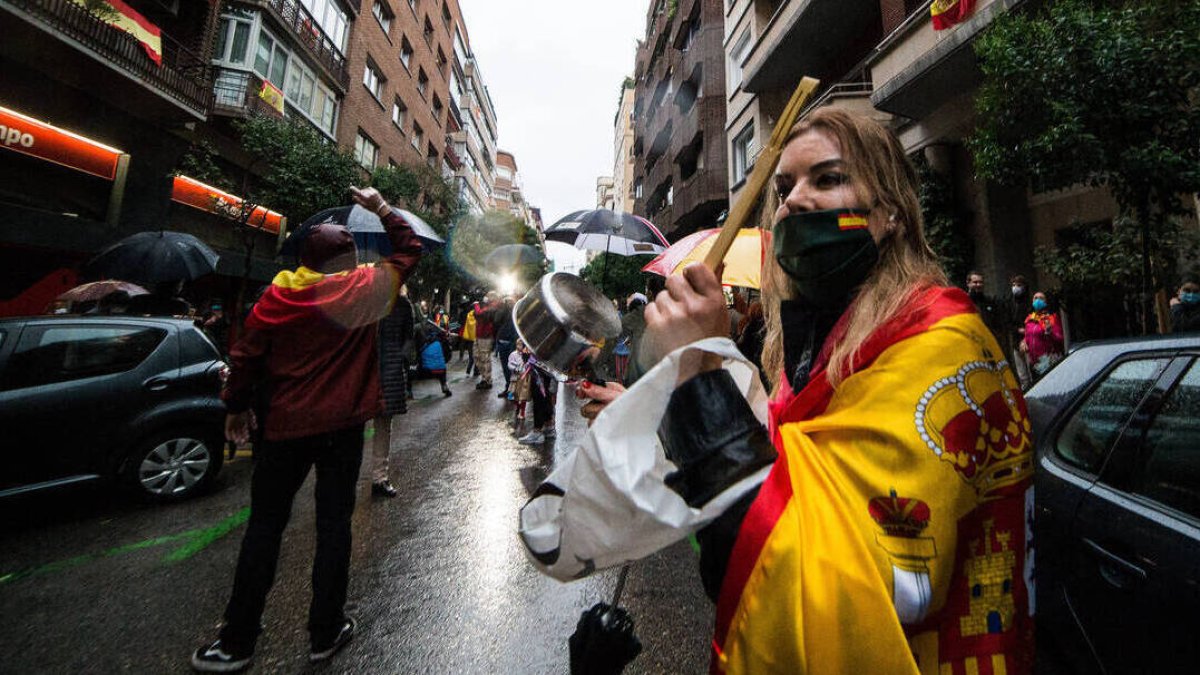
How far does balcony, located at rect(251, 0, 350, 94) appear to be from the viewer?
15.0 metres

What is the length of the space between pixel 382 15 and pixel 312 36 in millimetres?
7905

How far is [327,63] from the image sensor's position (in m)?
17.8

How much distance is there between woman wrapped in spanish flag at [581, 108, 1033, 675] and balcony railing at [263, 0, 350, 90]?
18.7m

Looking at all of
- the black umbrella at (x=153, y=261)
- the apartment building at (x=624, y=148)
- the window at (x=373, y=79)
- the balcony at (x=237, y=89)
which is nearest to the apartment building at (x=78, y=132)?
the balcony at (x=237, y=89)

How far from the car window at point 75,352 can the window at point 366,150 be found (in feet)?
58.7

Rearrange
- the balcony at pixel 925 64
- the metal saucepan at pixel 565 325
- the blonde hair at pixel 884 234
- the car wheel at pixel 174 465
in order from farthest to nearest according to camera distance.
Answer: the balcony at pixel 925 64
the car wheel at pixel 174 465
the metal saucepan at pixel 565 325
the blonde hair at pixel 884 234

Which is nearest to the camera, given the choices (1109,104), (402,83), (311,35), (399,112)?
(1109,104)

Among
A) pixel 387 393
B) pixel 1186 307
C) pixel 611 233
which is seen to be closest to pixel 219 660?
pixel 387 393

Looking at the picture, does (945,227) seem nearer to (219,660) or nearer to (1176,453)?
(1176,453)

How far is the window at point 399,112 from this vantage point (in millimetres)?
24969

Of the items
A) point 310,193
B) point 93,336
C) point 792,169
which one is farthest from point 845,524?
point 310,193

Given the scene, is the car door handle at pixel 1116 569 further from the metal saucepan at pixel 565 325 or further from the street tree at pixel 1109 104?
the street tree at pixel 1109 104

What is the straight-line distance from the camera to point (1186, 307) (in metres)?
5.08

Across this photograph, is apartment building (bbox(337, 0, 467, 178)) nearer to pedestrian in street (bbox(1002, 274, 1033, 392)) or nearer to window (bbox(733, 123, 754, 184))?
window (bbox(733, 123, 754, 184))
